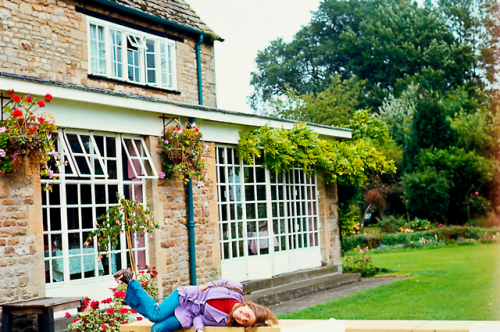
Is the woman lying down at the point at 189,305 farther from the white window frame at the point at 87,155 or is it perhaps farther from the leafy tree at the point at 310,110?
the leafy tree at the point at 310,110

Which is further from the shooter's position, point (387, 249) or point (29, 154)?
point (387, 249)

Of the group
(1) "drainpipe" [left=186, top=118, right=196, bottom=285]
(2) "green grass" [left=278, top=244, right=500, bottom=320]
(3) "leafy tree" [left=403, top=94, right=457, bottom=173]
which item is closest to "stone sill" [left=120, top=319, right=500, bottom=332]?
(2) "green grass" [left=278, top=244, right=500, bottom=320]

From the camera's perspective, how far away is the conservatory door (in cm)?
1141

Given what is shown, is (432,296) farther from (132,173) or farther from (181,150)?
(132,173)

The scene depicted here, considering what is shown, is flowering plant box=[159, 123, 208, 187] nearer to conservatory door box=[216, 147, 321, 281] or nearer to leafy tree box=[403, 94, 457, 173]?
conservatory door box=[216, 147, 321, 281]

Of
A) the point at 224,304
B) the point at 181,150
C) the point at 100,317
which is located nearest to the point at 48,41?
the point at 181,150

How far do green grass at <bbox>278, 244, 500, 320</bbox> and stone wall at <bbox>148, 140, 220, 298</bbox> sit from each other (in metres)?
2.04

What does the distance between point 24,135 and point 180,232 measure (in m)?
3.70

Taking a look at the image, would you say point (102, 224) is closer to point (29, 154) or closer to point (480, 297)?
point (29, 154)

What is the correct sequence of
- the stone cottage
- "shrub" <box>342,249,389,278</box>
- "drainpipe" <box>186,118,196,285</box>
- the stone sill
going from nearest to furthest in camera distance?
the stone sill
the stone cottage
"drainpipe" <box>186,118,196,285</box>
"shrub" <box>342,249,389,278</box>

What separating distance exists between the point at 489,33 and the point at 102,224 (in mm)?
37692

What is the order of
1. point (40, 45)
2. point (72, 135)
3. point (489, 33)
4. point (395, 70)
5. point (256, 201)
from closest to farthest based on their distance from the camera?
1. point (72, 135)
2. point (40, 45)
3. point (256, 201)
4. point (489, 33)
5. point (395, 70)

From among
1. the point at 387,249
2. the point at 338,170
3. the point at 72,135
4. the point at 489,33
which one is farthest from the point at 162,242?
the point at 489,33

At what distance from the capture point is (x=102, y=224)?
8633mm
